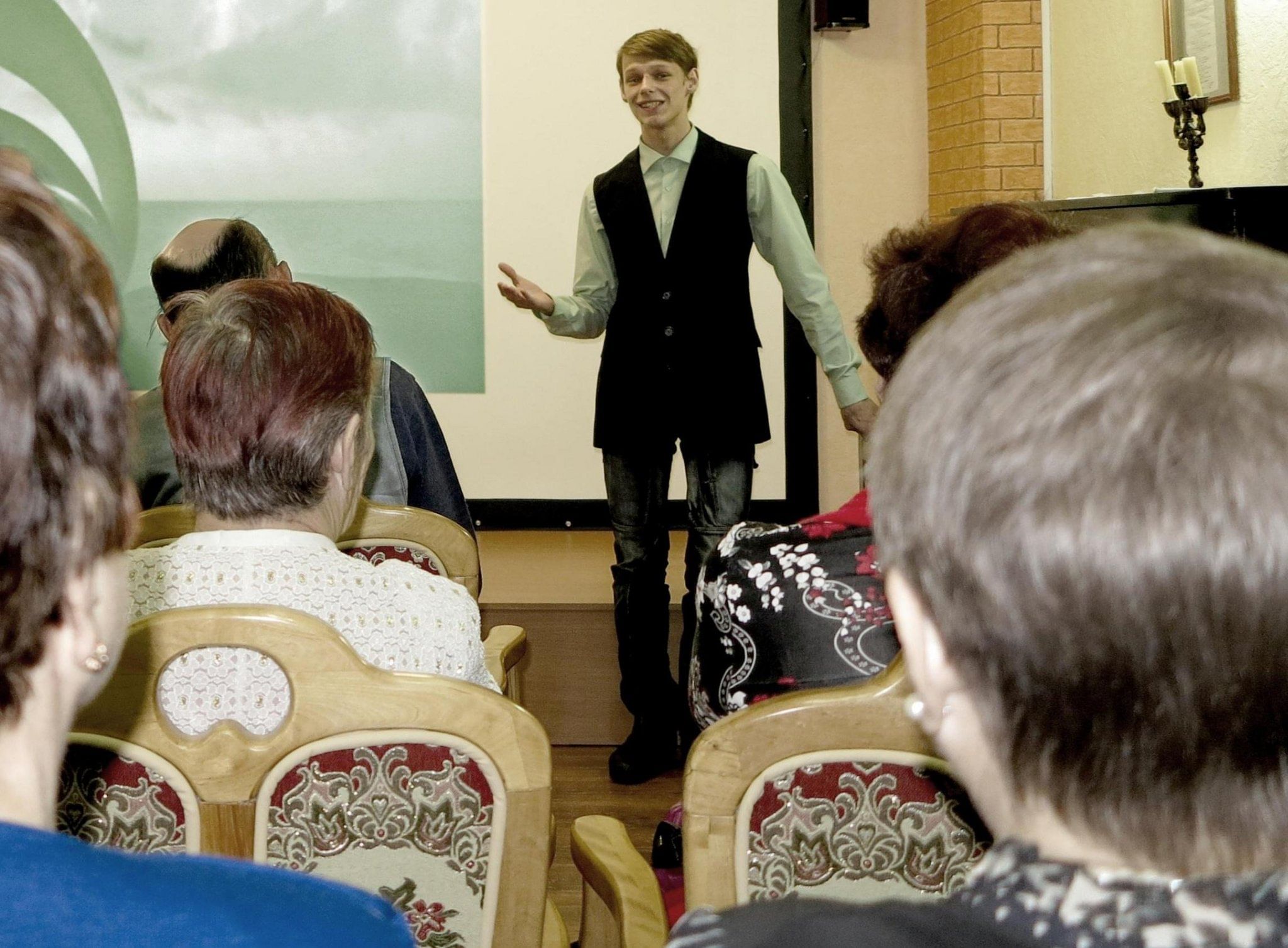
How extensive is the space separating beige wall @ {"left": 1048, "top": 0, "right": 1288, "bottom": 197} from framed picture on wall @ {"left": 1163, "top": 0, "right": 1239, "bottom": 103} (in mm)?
26

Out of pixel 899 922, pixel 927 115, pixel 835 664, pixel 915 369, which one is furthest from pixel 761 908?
pixel 927 115

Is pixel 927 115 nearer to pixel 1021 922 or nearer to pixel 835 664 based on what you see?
pixel 835 664

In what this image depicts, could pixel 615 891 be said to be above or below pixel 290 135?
below

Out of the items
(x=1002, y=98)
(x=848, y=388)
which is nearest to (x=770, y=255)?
(x=848, y=388)

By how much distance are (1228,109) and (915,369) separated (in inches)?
144

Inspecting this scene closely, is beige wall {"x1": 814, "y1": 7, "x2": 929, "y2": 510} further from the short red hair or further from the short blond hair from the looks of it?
the short red hair

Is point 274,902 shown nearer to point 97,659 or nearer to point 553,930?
point 97,659

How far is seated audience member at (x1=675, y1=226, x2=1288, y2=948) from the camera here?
50 cm

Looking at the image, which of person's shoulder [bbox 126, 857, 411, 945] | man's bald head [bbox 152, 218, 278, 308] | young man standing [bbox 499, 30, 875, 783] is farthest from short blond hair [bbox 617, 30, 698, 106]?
person's shoulder [bbox 126, 857, 411, 945]

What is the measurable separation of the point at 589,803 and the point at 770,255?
5.07ft

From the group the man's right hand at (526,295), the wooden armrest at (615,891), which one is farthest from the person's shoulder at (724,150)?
the wooden armrest at (615,891)

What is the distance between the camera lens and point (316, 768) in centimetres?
110

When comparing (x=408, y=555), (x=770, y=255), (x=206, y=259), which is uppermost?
(x=770, y=255)

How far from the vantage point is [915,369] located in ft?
1.89
